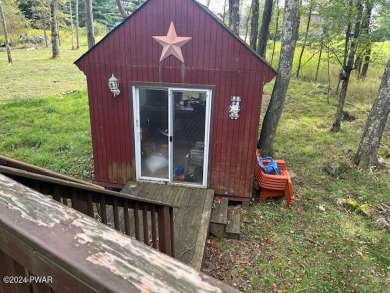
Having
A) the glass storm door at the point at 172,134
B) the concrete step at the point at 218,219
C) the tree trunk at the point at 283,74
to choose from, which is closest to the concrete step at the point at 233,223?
the concrete step at the point at 218,219

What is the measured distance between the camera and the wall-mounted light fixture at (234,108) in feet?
→ 16.6

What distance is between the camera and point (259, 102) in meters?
5.02

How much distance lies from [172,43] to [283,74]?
8.95ft

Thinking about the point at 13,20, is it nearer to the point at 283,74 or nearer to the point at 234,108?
the point at 283,74

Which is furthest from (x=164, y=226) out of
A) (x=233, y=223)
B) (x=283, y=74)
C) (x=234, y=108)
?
(x=283, y=74)

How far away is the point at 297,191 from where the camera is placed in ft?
20.2

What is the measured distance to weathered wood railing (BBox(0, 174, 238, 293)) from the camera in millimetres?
539

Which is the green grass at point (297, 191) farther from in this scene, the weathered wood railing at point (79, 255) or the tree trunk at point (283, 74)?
the weathered wood railing at point (79, 255)

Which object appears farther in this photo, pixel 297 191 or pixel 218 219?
pixel 297 191

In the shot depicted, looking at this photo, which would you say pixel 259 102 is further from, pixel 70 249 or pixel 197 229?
pixel 70 249

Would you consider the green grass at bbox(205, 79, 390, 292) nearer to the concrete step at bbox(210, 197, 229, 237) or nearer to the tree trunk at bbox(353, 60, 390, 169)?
the concrete step at bbox(210, 197, 229, 237)

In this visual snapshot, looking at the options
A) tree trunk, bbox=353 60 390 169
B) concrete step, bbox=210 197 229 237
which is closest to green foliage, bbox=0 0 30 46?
concrete step, bbox=210 197 229 237

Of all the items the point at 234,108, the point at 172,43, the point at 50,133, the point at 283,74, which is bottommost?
the point at 50,133

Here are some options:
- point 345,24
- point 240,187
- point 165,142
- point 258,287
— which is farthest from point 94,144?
point 345,24
